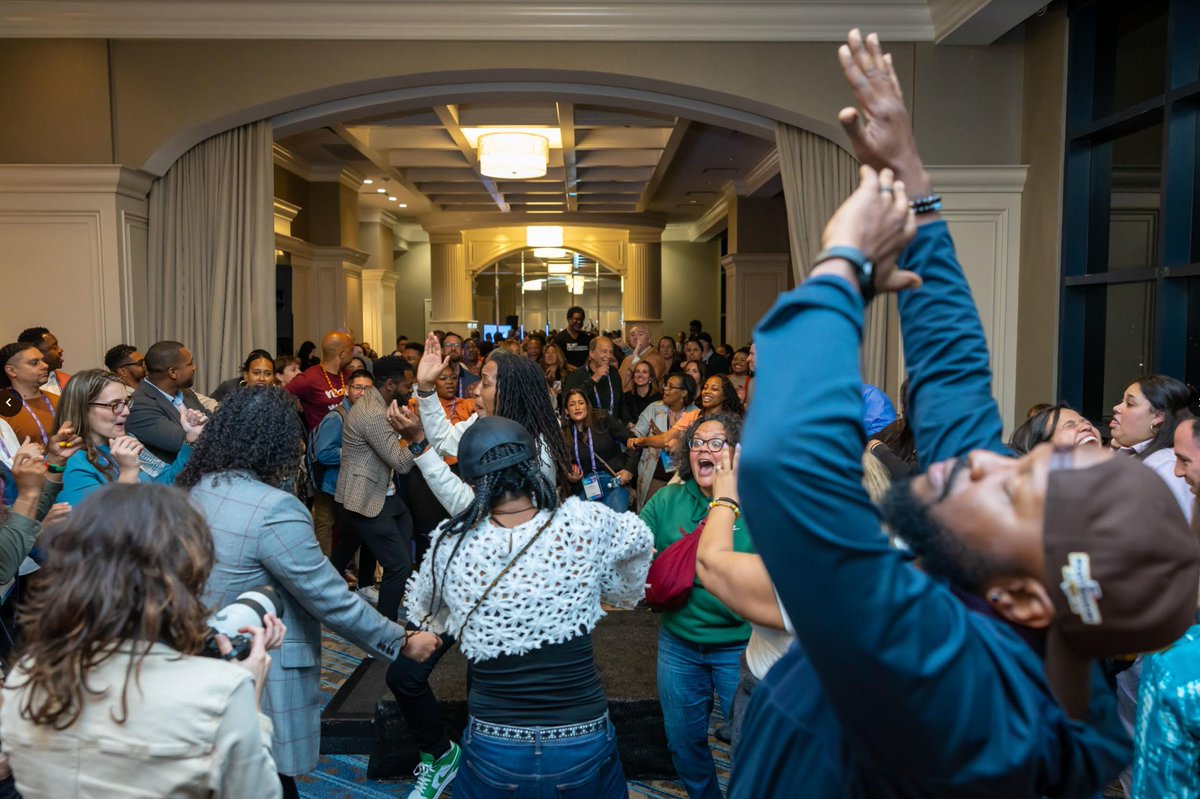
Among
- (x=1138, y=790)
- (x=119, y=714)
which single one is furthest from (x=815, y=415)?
(x=1138, y=790)

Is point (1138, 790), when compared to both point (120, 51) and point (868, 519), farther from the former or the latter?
point (120, 51)

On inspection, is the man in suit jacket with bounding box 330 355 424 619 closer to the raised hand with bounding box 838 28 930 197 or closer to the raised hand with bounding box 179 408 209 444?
the raised hand with bounding box 179 408 209 444

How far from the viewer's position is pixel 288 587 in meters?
2.29

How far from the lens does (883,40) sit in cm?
625

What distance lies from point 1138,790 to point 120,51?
7.00 meters

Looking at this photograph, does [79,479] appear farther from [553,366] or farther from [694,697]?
[553,366]

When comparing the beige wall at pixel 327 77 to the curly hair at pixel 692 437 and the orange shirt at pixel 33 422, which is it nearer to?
the orange shirt at pixel 33 422

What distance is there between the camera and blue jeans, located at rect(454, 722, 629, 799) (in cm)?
206

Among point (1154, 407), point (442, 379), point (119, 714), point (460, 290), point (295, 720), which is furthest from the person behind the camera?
point (460, 290)

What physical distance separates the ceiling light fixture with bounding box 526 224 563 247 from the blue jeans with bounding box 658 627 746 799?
55.7 ft

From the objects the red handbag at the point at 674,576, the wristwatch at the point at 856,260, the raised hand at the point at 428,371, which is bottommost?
the red handbag at the point at 674,576

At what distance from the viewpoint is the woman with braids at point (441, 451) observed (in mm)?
2951

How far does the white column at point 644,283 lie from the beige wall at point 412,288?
5.90 meters

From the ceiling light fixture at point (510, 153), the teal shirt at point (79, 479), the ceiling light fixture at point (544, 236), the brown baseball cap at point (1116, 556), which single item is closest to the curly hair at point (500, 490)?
the teal shirt at point (79, 479)
